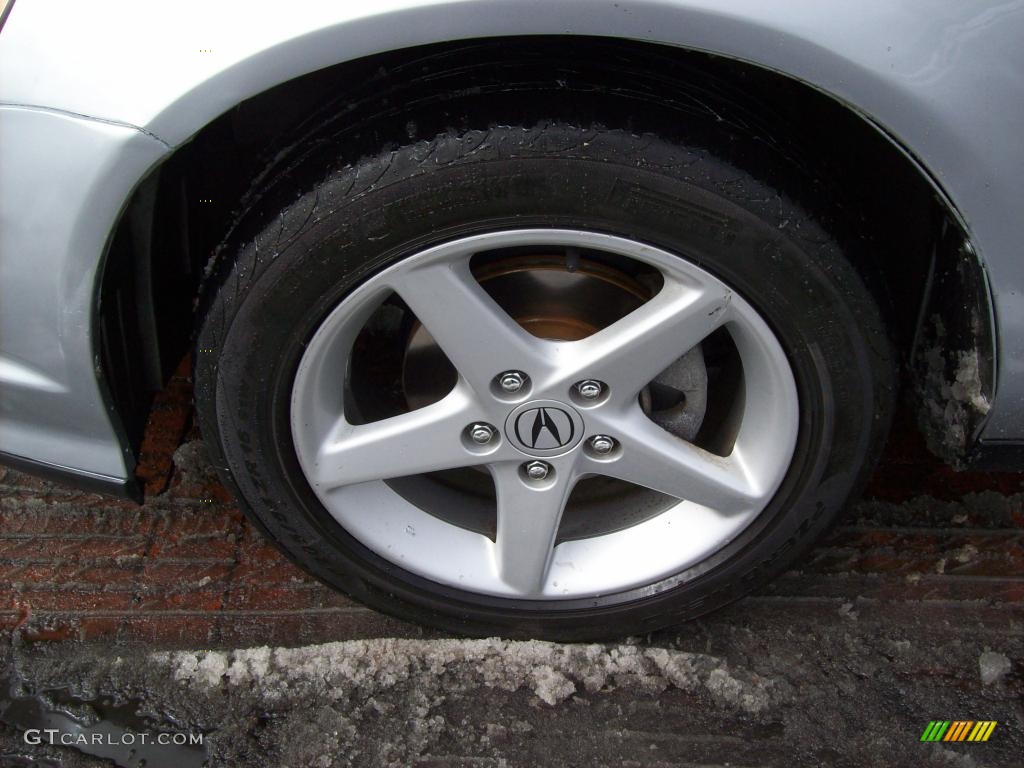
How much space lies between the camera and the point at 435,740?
64.5 inches

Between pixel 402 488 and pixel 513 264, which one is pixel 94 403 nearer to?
pixel 402 488

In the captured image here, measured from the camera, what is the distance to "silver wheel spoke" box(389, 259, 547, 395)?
137 cm

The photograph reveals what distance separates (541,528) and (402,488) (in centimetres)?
30

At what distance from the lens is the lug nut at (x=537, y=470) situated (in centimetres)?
158

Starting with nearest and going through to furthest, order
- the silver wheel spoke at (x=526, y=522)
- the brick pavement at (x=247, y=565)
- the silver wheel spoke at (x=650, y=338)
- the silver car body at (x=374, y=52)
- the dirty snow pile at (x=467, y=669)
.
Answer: the silver car body at (x=374, y=52) → the silver wheel spoke at (x=650, y=338) → the silver wheel spoke at (x=526, y=522) → the dirty snow pile at (x=467, y=669) → the brick pavement at (x=247, y=565)

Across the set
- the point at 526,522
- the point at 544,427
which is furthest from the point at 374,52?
the point at 526,522

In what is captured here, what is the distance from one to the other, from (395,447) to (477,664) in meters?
0.51

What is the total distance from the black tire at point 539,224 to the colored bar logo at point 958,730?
17.8 inches

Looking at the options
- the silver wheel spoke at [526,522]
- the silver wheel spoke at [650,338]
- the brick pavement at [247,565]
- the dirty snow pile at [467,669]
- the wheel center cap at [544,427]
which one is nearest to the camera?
the silver wheel spoke at [650,338]

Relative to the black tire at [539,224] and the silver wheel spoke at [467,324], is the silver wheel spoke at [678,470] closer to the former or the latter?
the black tire at [539,224]

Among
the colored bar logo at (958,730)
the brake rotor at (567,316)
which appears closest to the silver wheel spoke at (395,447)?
the brake rotor at (567,316)

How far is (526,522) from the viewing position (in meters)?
1.64

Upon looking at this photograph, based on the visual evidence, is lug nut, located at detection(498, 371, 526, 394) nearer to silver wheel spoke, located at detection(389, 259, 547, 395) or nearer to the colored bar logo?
silver wheel spoke, located at detection(389, 259, 547, 395)

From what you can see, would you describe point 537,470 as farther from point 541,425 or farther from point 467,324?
point 467,324
